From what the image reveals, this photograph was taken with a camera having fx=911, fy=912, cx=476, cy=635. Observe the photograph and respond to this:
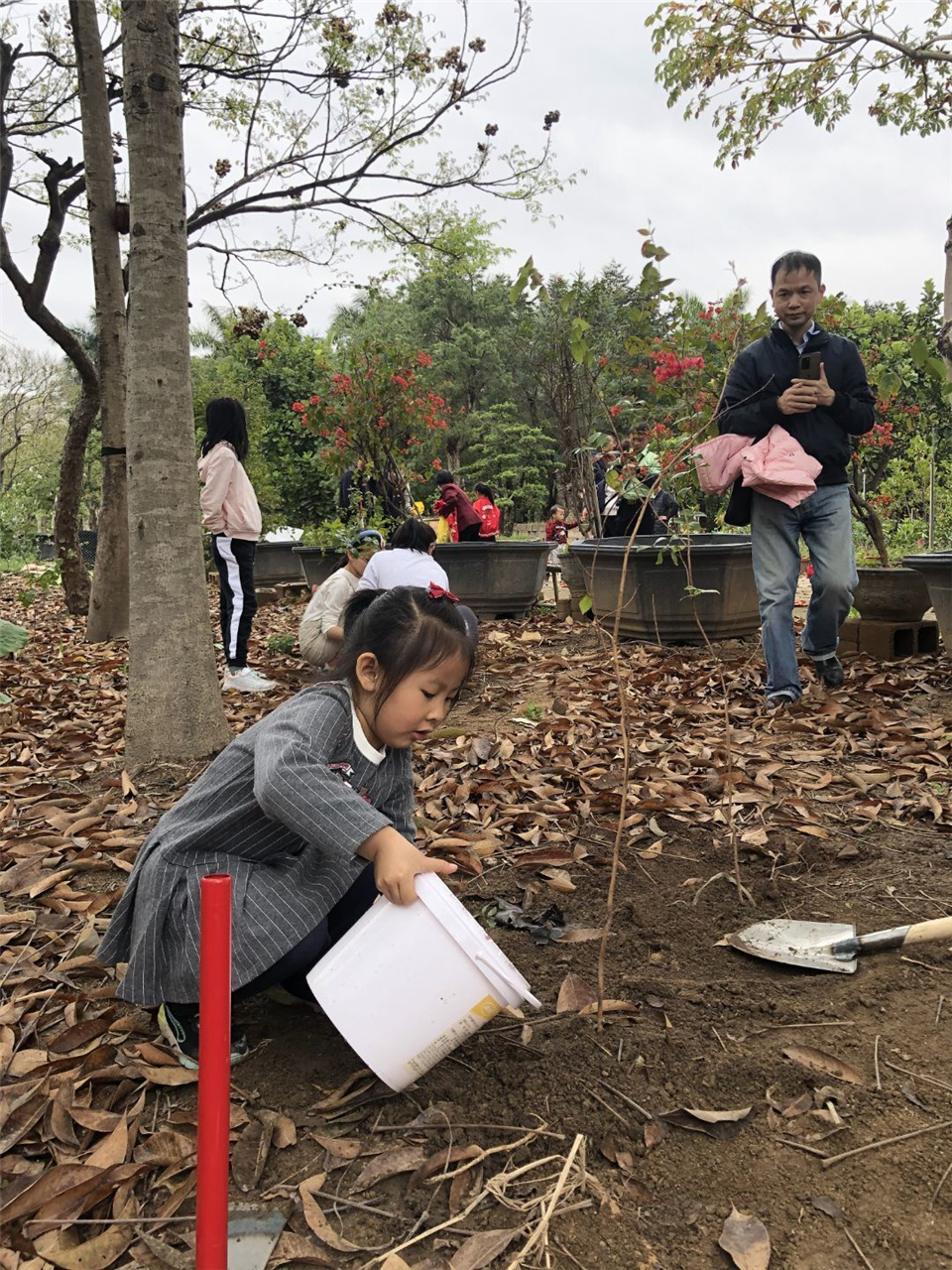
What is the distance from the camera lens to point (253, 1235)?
4.10 ft

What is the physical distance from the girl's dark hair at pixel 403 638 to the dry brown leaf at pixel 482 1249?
2.67 ft

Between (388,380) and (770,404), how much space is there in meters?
3.78

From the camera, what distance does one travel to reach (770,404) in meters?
3.71

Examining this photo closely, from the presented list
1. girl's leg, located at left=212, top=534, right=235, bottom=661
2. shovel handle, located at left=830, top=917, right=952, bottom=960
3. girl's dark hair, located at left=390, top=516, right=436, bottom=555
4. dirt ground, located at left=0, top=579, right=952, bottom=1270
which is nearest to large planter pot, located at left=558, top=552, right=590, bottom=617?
girl's dark hair, located at left=390, top=516, right=436, bottom=555

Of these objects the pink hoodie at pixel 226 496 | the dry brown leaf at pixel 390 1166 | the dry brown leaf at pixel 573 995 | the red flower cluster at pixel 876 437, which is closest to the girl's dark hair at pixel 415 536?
the pink hoodie at pixel 226 496

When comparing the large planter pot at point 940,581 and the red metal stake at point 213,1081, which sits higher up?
the large planter pot at point 940,581

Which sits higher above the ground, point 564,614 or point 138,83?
point 138,83

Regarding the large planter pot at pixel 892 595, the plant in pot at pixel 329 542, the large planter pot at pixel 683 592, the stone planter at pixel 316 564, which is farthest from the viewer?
the stone planter at pixel 316 564

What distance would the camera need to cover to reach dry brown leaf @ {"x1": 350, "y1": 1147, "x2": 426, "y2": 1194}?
1348mm

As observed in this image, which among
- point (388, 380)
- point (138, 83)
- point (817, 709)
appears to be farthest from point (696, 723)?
→ point (388, 380)

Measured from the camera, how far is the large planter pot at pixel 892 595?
4520 mm

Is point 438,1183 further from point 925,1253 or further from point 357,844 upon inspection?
point 925,1253

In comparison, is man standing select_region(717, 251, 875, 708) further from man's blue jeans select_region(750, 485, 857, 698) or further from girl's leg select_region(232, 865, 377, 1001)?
girl's leg select_region(232, 865, 377, 1001)

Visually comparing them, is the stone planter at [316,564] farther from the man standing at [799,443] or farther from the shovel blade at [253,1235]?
the shovel blade at [253,1235]
